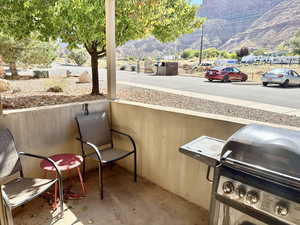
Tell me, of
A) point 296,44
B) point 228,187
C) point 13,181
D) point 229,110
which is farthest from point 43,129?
point 229,110

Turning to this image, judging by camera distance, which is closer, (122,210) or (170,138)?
(122,210)

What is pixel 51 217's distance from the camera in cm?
183

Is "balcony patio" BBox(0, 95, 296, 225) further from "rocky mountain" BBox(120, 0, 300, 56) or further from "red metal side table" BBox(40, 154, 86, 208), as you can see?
"rocky mountain" BBox(120, 0, 300, 56)

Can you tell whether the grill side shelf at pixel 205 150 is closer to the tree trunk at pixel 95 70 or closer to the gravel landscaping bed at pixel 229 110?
the gravel landscaping bed at pixel 229 110

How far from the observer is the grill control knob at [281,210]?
92 centimetres

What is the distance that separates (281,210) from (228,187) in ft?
0.84

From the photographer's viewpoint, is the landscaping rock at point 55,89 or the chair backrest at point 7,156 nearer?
the chair backrest at point 7,156

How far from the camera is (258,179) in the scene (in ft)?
3.28

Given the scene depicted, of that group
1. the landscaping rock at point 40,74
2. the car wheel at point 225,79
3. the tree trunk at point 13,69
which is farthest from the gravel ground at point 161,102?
the landscaping rock at point 40,74

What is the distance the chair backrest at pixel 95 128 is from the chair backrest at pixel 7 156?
26.2 inches

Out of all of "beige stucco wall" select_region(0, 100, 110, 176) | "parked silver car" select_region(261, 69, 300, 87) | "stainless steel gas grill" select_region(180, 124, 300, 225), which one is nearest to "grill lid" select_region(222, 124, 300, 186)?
"stainless steel gas grill" select_region(180, 124, 300, 225)

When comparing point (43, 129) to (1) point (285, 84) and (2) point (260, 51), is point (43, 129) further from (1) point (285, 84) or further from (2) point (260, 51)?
(1) point (285, 84)

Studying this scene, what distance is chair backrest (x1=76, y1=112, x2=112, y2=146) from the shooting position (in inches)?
91.4

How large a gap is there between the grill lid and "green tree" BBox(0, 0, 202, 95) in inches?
127
